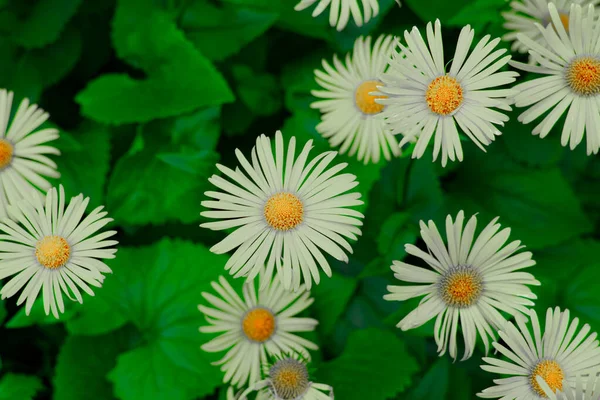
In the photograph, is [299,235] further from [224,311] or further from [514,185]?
[514,185]

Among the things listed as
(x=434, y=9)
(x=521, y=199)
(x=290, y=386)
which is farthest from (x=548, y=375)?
(x=434, y=9)

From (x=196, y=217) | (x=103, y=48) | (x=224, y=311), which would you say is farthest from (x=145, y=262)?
(x=103, y=48)

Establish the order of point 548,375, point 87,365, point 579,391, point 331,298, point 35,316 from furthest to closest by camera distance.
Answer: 1. point 87,365
2. point 331,298
3. point 35,316
4. point 548,375
5. point 579,391

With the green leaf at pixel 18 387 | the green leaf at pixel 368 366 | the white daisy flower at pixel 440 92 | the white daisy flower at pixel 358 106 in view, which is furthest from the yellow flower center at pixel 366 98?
the green leaf at pixel 18 387

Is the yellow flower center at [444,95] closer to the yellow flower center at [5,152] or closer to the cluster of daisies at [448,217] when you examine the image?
the cluster of daisies at [448,217]

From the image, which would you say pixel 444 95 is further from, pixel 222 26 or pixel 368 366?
pixel 222 26

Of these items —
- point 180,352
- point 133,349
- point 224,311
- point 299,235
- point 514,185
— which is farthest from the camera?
point 514,185
